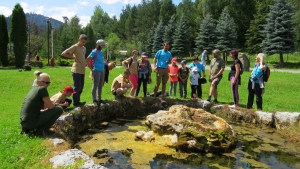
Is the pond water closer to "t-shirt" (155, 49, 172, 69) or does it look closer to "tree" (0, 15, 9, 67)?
"t-shirt" (155, 49, 172, 69)

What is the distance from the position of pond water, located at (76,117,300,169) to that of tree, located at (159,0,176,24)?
2188 inches

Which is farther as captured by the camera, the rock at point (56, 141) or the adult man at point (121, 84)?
the adult man at point (121, 84)

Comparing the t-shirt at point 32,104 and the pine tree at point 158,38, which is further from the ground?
the pine tree at point 158,38

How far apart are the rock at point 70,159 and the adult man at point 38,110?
1122 mm

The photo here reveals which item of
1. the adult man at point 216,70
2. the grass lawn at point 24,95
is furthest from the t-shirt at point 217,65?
the grass lawn at point 24,95

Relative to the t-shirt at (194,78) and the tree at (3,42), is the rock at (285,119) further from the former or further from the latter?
the tree at (3,42)

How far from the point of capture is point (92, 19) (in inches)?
3893

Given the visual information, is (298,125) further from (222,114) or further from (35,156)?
(35,156)

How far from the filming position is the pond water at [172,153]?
5418 millimetres

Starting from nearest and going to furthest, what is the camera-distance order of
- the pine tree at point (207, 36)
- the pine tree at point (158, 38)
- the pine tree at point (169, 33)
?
the pine tree at point (207, 36), the pine tree at point (169, 33), the pine tree at point (158, 38)

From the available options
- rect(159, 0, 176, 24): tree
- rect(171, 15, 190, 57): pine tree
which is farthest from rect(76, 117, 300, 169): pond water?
rect(159, 0, 176, 24): tree

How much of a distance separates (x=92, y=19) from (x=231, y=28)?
71.0m

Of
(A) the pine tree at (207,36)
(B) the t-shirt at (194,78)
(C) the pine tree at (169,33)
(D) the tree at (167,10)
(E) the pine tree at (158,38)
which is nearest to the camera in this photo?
(B) the t-shirt at (194,78)

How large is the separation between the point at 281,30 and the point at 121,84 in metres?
24.2
